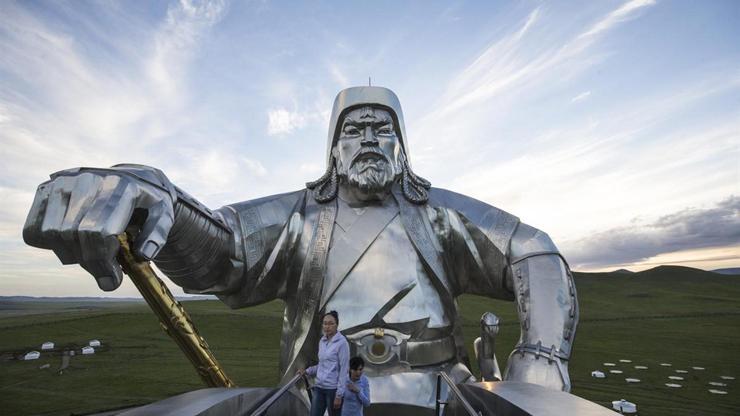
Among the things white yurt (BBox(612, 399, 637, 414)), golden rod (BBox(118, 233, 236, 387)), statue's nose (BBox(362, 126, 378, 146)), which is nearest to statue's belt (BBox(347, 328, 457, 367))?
golden rod (BBox(118, 233, 236, 387))

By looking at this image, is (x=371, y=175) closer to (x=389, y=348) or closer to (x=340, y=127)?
(x=340, y=127)

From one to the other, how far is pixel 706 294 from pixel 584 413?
3663 centimetres

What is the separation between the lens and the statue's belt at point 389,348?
3.36 meters

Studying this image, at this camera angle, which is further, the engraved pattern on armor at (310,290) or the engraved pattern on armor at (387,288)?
the engraved pattern on armor at (310,290)

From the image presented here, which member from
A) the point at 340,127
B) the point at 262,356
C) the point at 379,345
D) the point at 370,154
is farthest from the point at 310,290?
the point at 262,356

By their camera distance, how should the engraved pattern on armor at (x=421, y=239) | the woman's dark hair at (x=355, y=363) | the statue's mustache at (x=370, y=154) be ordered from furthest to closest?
the statue's mustache at (x=370, y=154) → the engraved pattern on armor at (x=421, y=239) → the woman's dark hair at (x=355, y=363)

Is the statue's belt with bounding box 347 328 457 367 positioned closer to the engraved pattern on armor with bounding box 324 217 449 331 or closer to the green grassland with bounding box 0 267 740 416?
the engraved pattern on armor with bounding box 324 217 449 331

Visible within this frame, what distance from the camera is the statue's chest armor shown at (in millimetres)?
3504

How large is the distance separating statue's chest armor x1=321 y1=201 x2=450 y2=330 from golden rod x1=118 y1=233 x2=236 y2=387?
0.95 metres

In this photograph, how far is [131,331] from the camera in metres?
17.6

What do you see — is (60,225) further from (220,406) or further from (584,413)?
(584,413)

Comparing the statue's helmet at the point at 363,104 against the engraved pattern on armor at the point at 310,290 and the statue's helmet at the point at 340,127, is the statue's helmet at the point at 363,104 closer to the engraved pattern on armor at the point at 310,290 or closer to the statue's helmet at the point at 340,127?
the statue's helmet at the point at 340,127

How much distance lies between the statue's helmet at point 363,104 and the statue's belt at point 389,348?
156cm

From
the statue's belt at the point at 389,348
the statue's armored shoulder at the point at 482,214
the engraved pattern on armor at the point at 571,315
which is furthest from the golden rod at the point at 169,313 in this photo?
the engraved pattern on armor at the point at 571,315
